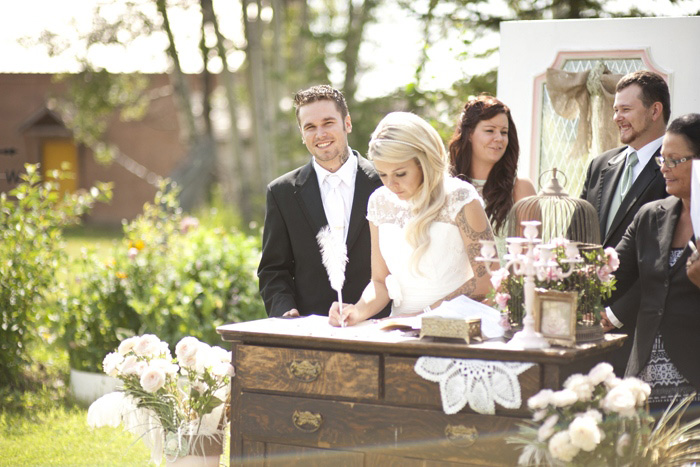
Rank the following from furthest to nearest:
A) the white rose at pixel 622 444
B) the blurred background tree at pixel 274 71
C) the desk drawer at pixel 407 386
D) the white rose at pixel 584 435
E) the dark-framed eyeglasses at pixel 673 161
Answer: the blurred background tree at pixel 274 71, the dark-framed eyeglasses at pixel 673 161, the desk drawer at pixel 407 386, the white rose at pixel 622 444, the white rose at pixel 584 435

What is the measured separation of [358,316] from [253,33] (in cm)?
1564

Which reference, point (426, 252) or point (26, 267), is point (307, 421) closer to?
point (426, 252)

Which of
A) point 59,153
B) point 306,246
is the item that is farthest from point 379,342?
point 59,153

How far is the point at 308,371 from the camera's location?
3.56m

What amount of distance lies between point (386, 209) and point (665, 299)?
1.27 m

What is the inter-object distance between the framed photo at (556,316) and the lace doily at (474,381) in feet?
0.47

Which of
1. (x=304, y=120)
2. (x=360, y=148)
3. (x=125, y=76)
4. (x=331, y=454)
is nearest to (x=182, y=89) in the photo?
(x=125, y=76)

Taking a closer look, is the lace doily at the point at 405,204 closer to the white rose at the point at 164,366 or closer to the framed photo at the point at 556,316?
the framed photo at the point at 556,316

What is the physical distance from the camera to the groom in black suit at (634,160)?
4.54m

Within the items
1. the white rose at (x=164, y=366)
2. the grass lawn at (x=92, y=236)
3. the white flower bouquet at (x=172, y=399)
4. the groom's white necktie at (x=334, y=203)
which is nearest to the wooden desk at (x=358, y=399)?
the white flower bouquet at (x=172, y=399)

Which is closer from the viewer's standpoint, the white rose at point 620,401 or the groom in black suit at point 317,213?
the white rose at point 620,401

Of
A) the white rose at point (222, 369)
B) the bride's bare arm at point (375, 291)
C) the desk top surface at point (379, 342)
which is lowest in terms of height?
the white rose at point (222, 369)

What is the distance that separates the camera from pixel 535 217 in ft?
13.1

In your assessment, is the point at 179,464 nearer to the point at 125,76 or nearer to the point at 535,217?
the point at 535,217
